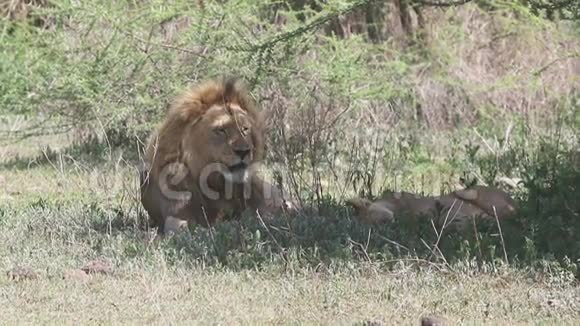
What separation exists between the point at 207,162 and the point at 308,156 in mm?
1468

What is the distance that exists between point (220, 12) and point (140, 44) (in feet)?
3.56

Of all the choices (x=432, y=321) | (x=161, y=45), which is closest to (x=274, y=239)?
(x=432, y=321)

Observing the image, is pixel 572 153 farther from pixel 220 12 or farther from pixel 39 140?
pixel 39 140

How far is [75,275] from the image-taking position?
22.7 ft

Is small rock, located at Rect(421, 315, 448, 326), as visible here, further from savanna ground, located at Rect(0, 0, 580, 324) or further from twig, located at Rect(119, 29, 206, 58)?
twig, located at Rect(119, 29, 206, 58)

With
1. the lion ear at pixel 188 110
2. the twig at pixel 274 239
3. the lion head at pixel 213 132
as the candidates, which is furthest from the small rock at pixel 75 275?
the lion ear at pixel 188 110

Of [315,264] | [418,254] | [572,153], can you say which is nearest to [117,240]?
[315,264]

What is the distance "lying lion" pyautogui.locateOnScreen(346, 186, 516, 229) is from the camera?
7926 mm

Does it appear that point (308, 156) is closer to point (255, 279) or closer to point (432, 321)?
point (255, 279)

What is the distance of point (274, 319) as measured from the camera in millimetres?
6023

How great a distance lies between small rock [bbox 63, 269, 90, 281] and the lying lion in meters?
1.99

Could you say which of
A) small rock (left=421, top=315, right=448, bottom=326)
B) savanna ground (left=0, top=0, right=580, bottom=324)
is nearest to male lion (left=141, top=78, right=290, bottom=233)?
savanna ground (left=0, top=0, right=580, bottom=324)

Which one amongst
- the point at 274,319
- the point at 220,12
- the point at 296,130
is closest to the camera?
the point at 274,319

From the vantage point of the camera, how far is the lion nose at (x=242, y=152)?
8.12 metres
